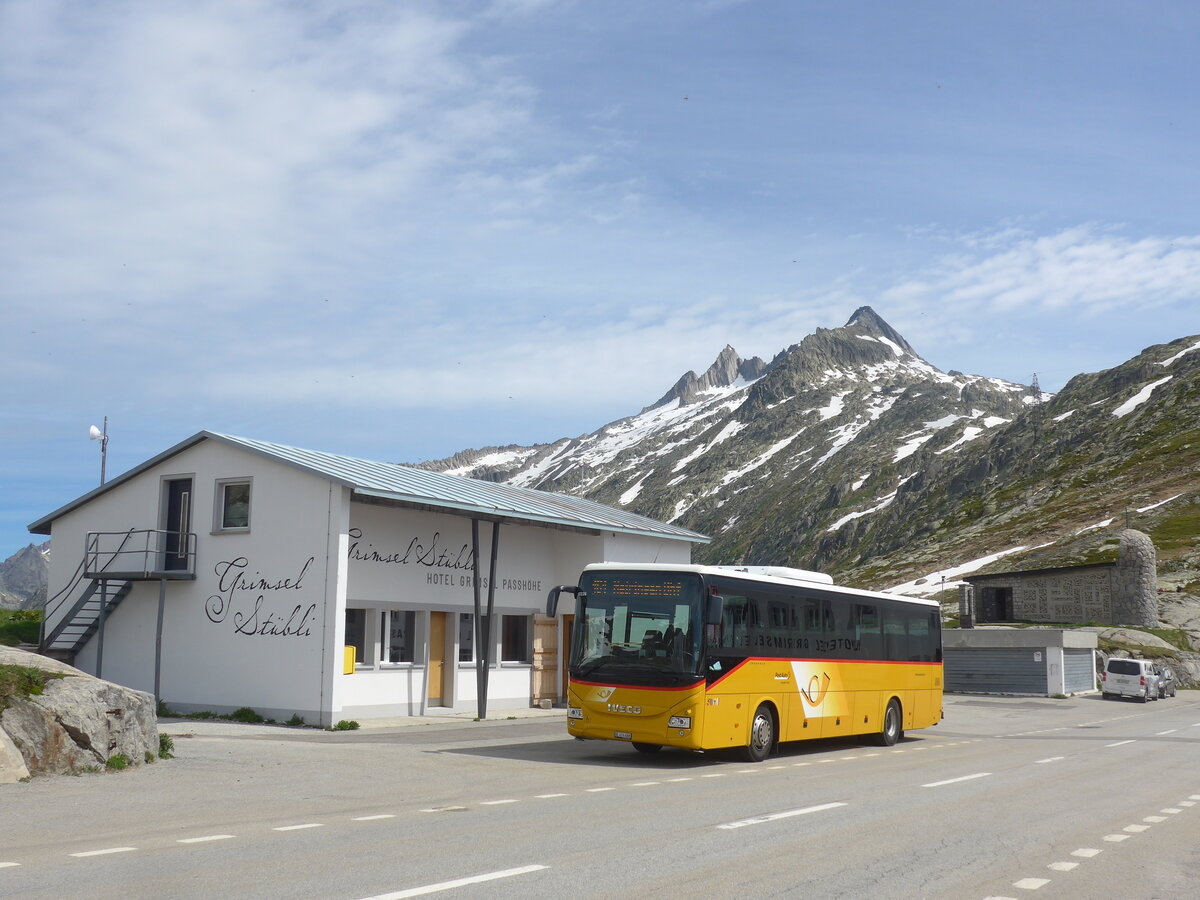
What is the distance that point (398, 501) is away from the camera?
2436 centimetres

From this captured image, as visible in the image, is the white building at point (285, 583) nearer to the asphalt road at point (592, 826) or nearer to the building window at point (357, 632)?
the building window at point (357, 632)

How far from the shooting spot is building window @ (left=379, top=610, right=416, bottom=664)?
1017 inches

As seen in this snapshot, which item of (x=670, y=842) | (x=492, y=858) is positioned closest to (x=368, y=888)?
(x=492, y=858)


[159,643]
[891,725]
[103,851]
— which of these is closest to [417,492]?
[159,643]

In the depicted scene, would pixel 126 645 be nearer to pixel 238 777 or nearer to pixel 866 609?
pixel 238 777

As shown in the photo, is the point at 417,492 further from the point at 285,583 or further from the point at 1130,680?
the point at 1130,680

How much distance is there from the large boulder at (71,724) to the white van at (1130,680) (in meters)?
42.3

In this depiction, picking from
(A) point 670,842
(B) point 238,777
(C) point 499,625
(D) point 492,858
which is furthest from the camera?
(C) point 499,625

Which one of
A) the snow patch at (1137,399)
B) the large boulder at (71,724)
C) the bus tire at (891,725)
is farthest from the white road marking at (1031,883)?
the snow patch at (1137,399)

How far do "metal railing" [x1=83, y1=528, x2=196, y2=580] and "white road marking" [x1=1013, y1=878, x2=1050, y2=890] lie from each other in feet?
67.9

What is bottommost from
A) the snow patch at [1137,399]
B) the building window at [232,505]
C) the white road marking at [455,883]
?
the white road marking at [455,883]

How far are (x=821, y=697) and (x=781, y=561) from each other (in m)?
150

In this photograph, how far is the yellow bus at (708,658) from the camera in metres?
16.5

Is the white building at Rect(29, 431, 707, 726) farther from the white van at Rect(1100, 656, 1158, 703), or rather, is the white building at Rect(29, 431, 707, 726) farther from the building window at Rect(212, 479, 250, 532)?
the white van at Rect(1100, 656, 1158, 703)
